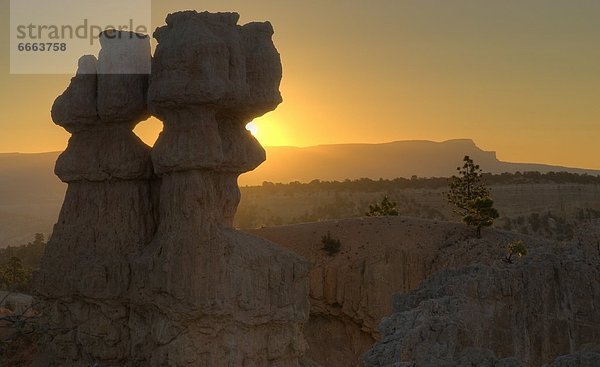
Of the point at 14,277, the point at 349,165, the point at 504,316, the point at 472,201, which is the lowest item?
the point at 14,277

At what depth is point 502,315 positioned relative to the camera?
28.5ft

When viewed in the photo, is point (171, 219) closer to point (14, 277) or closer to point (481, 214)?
point (481, 214)

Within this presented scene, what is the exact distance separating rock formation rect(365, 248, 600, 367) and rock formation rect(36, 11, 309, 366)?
7917mm

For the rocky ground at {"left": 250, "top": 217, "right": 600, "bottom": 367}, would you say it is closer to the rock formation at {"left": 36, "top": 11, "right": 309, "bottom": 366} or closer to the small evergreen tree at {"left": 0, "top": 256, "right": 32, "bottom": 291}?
the rock formation at {"left": 36, "top": 11, "right": 309, "bottom": 366}

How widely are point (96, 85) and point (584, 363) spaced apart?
16.0 metres

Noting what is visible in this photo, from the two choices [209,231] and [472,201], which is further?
[472,201]

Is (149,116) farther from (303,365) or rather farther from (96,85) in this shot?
(303,365)

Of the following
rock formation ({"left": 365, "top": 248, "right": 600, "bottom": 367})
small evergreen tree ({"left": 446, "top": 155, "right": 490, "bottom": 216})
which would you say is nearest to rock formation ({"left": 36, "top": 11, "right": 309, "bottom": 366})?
rock formation ({"left": 365, "top": 248, "right": 600, "bottom": 367})

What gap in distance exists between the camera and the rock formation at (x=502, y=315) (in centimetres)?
688

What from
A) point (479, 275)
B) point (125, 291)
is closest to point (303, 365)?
point (125, 291)

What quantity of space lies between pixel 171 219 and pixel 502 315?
10703 millimetres

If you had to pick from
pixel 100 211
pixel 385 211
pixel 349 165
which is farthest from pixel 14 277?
pixel 349 165

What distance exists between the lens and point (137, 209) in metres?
18.7

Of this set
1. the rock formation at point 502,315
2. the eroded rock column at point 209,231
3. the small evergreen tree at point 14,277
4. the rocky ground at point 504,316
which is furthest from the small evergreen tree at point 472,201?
the small evergreen tree at point 14,277
